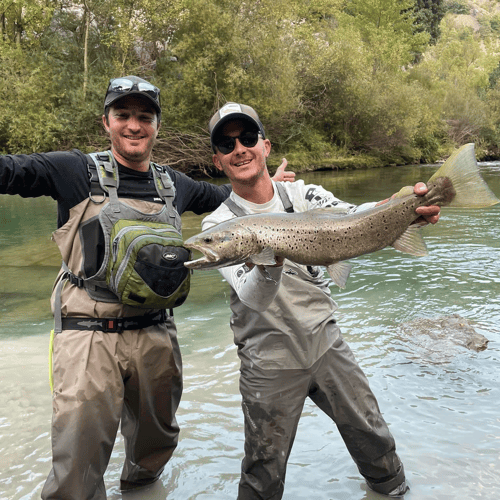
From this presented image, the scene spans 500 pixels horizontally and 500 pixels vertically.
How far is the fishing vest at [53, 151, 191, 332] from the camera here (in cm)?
310

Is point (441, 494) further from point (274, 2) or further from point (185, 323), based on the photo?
point (274, 2)

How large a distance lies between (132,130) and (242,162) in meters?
0.79

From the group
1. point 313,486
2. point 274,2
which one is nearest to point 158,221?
point 313,486

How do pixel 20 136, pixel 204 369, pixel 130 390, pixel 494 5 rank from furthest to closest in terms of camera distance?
pixel 494 5
pixel 20 136
pixel 204 369
pixel 130 390

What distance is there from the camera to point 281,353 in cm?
309

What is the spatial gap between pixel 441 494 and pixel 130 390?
2.37 metres

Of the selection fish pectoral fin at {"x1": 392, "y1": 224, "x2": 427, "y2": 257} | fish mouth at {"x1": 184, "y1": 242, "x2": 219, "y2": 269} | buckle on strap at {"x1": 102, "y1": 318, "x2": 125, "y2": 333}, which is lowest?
buckle on strap at {"x1": 102, "y1": 318, "x2": 125, "y2": 333}

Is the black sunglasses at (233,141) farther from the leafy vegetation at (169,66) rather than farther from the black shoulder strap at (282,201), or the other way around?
the leafy vegetation at (169,66)

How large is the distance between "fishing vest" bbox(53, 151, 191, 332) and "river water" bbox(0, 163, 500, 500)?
1.70 meters

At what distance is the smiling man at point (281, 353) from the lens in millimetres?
3082

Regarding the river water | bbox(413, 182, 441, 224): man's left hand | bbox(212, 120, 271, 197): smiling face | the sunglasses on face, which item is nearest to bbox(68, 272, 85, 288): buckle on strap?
bbox(212, 120, 271, 197): smiling face

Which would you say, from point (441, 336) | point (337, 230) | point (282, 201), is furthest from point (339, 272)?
point (441, 336)

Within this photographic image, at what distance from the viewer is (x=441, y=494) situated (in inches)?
149

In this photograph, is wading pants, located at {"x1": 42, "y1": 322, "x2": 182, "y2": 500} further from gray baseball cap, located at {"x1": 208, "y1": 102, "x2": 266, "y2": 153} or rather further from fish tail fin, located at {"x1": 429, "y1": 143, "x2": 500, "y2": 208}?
fish tail fin, located at {"x1": 429, "y1": 143, "x2": 500, "y2": 208}
